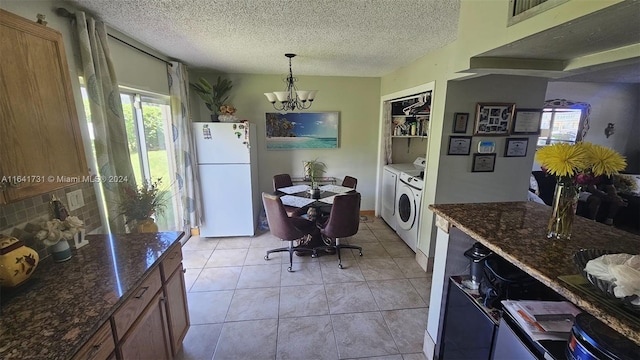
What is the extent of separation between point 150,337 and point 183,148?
2.40 m

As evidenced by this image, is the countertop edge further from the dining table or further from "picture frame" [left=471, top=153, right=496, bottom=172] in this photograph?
"picture frame" [left=471, top=153, right=496, bottom=172]

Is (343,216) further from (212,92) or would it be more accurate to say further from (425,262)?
(212,92)

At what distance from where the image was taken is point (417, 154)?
4.33 m

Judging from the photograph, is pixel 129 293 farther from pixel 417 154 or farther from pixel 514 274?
pixel 417 154

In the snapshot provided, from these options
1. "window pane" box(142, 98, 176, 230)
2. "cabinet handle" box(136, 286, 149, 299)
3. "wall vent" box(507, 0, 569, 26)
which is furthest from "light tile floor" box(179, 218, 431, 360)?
"wall vent" box(507, 0, 569, 26)

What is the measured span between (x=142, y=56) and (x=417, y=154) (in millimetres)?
3966

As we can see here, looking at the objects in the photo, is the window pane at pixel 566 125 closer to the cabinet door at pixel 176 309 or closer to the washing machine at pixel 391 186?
the washing machine at pixel 391 186

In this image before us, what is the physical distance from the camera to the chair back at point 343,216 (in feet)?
8.89

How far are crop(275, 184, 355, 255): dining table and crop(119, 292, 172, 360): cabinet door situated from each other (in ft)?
5.31

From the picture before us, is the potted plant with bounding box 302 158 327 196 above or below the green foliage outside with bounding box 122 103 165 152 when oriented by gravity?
below

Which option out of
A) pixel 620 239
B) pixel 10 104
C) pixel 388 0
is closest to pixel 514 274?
pixel 620 239

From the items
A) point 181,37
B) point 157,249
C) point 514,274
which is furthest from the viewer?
point 181,37

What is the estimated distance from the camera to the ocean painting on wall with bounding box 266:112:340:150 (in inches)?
162

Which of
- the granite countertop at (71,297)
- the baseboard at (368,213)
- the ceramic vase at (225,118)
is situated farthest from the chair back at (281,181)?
the granite countertop at (71,297)
